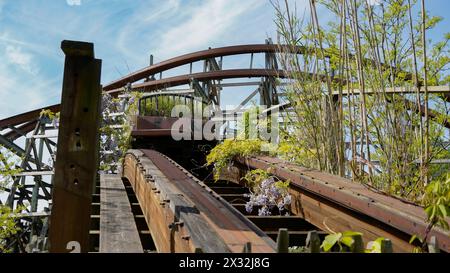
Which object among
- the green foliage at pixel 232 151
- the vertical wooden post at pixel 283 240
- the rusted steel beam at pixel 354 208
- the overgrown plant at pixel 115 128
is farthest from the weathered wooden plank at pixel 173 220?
the overgrown plant at pixel 115 128

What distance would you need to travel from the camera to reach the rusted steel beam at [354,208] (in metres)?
2.28

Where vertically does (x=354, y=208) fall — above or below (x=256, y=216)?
above

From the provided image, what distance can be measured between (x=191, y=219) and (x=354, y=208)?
3.63 feet

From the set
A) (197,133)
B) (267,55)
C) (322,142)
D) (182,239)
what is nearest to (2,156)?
(197,133)

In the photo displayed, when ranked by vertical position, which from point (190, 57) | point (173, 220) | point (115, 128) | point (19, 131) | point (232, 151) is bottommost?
point (173, 220)

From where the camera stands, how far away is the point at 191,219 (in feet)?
7.16

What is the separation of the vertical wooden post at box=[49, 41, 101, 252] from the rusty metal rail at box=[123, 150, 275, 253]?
0.47 m

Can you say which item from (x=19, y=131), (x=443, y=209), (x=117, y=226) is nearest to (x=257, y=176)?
(x=117, y=226)

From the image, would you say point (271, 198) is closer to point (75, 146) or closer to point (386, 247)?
point (75, 146)

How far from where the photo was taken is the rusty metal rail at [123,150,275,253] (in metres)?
1.85

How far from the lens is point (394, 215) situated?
7.74ft

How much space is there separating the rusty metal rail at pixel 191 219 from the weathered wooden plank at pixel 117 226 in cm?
14
